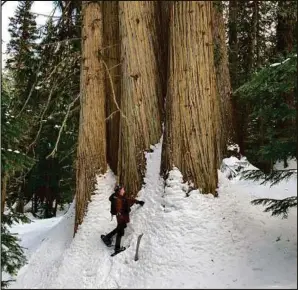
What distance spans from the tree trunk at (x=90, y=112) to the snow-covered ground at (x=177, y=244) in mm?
259

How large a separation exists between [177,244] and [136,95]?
270 centimetres

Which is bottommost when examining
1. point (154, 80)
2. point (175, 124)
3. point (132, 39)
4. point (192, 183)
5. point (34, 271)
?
point (34, 271)

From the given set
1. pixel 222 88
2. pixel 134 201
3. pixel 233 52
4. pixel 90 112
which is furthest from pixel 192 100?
pixel 233 52

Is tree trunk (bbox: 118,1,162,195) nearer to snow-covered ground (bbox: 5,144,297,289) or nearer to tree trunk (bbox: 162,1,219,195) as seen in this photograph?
snow-covered ground (bbox: 5,144,297,289)

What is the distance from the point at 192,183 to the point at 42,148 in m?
16.1

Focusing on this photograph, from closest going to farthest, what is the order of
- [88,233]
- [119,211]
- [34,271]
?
[119,211] → [88,233] → [34,271]

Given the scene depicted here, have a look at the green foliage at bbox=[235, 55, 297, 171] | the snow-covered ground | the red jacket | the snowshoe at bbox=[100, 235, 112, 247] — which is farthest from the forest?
the snowshoe at bbox=[100, 235, 112, 247]

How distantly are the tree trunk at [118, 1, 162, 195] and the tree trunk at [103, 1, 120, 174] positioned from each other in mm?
923

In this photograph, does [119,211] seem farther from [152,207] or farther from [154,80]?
[154,80]

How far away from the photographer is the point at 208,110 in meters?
6.71

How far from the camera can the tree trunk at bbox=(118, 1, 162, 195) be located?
7215 mm

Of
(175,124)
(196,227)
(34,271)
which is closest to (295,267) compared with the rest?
(196,227)

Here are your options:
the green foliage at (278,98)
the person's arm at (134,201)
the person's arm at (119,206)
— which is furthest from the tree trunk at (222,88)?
the person's arm at (119,206)

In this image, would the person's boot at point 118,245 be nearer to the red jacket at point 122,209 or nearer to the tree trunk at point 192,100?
the red jacket at point 122,209
